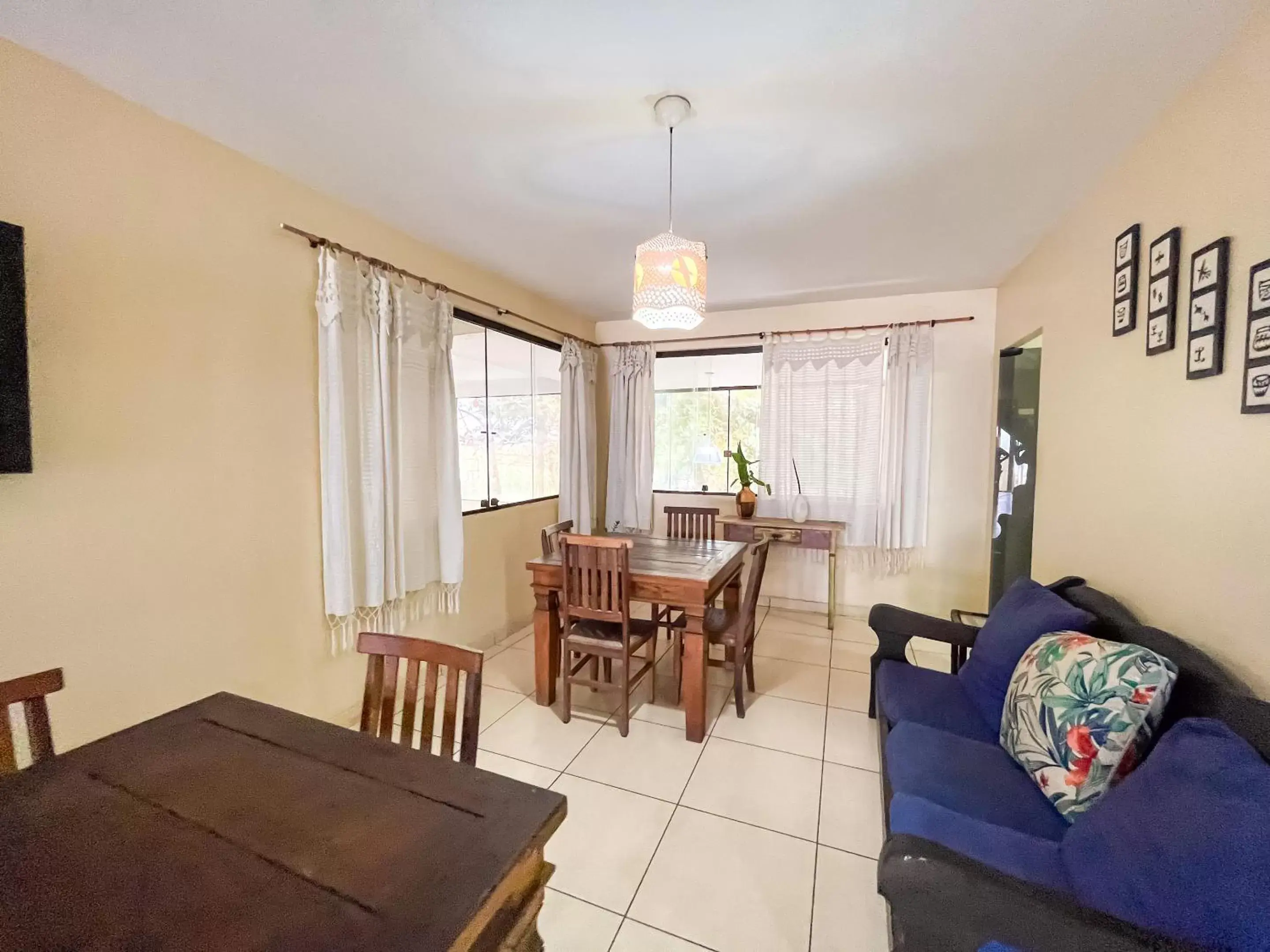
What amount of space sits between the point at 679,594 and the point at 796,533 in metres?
1.65

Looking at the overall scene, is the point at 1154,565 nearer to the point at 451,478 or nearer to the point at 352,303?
the point at 451,478

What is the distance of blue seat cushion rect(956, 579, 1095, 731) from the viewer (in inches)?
65.2

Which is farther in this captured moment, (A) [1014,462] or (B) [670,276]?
(A) [1014,462]

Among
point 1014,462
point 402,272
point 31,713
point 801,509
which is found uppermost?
point 402,272

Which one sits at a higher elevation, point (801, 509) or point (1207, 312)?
point (1207, 312)

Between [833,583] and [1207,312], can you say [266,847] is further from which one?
[833,583]

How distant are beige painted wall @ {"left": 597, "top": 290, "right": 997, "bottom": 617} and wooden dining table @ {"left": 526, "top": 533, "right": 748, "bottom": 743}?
1664mm

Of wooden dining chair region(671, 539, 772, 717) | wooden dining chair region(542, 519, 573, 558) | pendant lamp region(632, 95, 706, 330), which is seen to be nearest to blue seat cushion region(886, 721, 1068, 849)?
wooden dining chair region(671, 539, 772, 717)

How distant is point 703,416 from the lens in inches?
174

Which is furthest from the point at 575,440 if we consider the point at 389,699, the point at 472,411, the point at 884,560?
the point at 389,699

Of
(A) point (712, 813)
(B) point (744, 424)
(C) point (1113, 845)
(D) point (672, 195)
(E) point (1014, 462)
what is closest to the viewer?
(C) point (1113, 845)

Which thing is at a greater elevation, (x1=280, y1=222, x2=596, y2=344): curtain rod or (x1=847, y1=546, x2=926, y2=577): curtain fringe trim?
(x1=280, y1=222, x2=596, y2=344): curtain rod

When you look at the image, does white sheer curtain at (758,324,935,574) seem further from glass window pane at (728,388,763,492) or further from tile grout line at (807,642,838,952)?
tile grout line at (807,642,838,952)

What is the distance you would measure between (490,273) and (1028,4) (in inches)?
110
